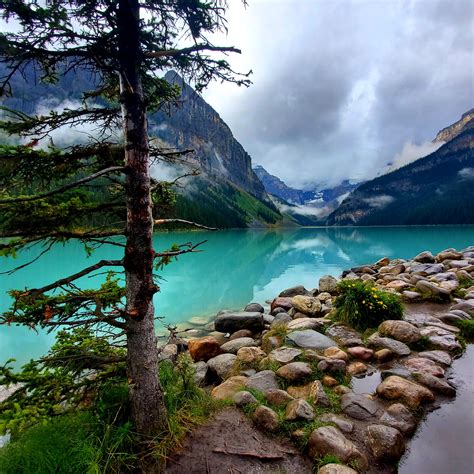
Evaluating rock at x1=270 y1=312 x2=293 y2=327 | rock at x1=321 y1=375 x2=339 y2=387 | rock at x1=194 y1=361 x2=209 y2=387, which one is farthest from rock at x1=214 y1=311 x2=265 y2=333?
rock at x1=321 y1=375 x2=339 y2=387

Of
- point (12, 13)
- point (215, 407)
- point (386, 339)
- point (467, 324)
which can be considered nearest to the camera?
point (12, 13)

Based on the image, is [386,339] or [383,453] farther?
[386,339]

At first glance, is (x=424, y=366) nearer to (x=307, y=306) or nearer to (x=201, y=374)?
(x=307, y=306)

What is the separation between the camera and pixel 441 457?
4.19 meters

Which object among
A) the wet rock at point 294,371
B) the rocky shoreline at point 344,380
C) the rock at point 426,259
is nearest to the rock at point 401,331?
the rocky shoreline at point 344,380

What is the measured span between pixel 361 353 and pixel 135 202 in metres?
6.61

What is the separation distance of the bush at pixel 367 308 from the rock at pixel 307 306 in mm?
1577

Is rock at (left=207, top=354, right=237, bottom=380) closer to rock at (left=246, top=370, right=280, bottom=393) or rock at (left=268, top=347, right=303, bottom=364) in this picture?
rock at (left=268, top=347, right=303, bottom=364)

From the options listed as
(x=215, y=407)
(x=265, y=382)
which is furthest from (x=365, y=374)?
(x=215, y=407)

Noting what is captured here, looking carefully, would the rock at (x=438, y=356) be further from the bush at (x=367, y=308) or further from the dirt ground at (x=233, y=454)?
the dirt ground at (x=233, y=454)

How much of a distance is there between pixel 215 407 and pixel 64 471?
2.43 m

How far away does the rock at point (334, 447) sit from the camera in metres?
4.15

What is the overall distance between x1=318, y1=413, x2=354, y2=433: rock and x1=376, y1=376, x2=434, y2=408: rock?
115cm

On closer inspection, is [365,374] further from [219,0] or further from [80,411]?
[219,0]
